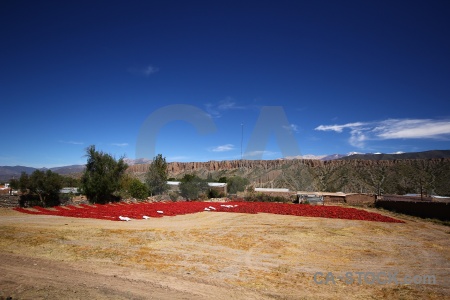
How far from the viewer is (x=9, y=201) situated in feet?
99.9

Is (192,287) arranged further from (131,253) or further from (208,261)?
(131,253)

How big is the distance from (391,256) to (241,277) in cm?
754

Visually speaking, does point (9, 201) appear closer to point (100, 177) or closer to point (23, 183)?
point (23, 183)

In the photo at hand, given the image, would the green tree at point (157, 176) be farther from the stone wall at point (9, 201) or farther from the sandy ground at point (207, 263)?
the sandy ground at point (207, 263)

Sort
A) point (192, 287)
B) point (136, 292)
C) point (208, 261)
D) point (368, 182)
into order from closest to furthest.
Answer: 1. point (136, 292)
2. point (192, 287)
3. point (208, 261)
4. point (368, 182)

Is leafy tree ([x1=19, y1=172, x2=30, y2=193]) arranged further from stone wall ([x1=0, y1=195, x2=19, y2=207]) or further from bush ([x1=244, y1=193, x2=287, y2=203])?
bush ([x1=244, y1=193, x2=287, y2=203])

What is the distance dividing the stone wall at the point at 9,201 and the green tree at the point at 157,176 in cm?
2180

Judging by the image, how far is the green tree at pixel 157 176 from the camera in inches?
2020

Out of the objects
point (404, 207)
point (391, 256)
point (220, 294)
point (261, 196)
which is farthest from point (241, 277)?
point (261, 196)

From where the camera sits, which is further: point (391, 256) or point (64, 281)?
point (391, 256)

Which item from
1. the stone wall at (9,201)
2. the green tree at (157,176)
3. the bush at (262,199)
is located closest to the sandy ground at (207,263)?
the stone wall at (9,201)

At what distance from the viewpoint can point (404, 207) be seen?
33156 mm

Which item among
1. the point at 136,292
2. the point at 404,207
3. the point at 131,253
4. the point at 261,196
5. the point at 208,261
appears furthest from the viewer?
the point at 261,196

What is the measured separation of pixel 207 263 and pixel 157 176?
141 ft
